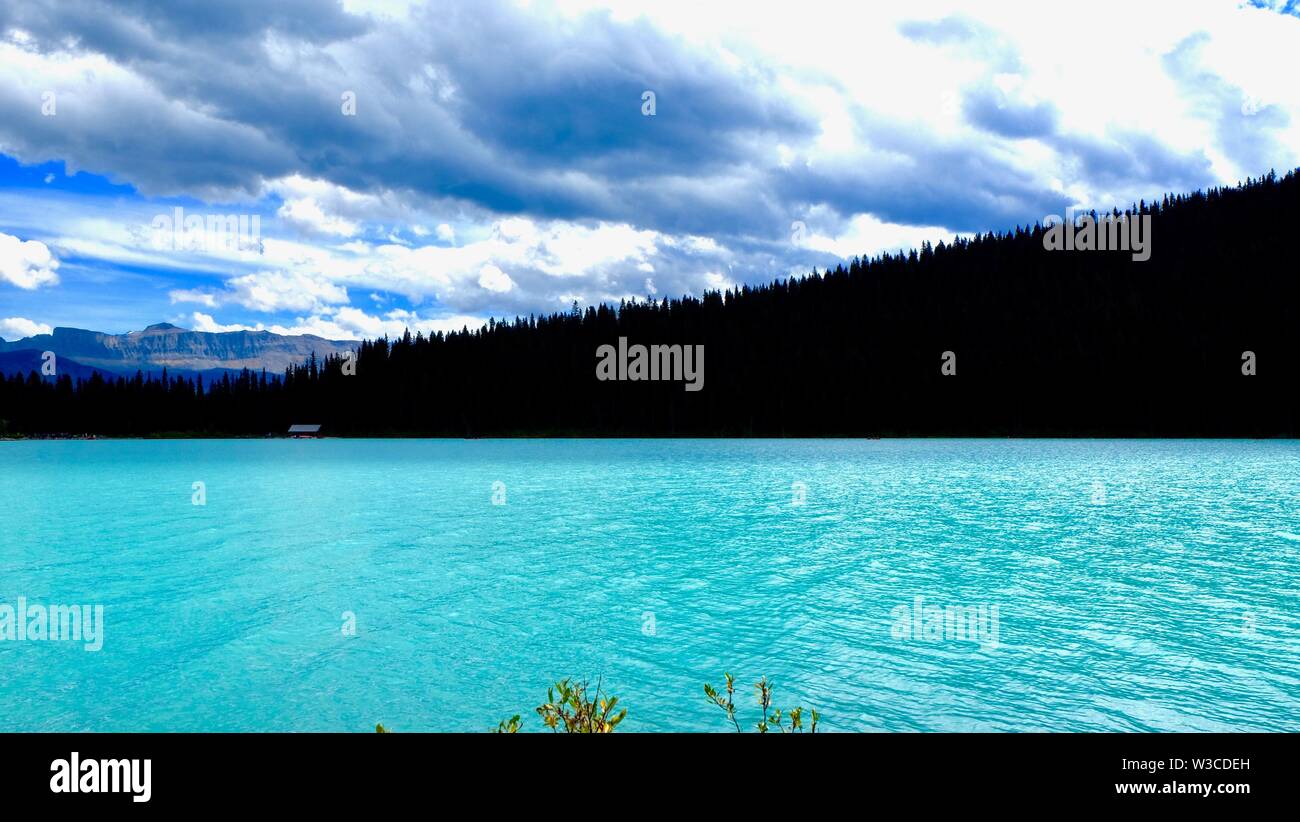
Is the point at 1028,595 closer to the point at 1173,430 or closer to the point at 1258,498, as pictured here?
the point at 1258,498

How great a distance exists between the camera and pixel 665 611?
2434 cm

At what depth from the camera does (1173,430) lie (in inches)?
7781

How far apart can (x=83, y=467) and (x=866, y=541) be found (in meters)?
108

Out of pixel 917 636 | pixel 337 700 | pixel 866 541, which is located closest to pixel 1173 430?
pixel 866 541

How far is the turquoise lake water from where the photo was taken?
15.9m

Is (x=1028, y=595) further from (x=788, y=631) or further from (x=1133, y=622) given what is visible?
(x=788, y=631)

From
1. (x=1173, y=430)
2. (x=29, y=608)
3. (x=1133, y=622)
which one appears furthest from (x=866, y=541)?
(x=1173, y=430)

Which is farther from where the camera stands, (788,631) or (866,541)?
(866,541)

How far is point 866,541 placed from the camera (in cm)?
3725

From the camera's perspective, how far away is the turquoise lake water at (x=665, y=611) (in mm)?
15859

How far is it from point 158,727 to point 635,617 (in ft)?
41.7
